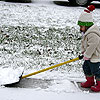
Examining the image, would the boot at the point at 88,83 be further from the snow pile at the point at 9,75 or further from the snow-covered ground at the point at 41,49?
the snow pile at the point at 9,75

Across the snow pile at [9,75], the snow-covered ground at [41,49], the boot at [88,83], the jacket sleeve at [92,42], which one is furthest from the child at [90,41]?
the snow pile at [9,75]

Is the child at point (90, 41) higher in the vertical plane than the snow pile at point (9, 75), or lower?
higher

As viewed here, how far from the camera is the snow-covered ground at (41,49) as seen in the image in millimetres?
2816

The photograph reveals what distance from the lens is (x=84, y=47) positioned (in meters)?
2.79

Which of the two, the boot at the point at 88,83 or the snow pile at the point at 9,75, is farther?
the boot at the point at 88,83

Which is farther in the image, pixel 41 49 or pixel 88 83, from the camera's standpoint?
pixel 41 49

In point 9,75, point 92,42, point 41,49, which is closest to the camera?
point 92,42

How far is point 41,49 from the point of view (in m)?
4.44

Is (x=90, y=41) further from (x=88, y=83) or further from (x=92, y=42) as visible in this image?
(x=88, y=83)

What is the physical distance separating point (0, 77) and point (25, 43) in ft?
5.62

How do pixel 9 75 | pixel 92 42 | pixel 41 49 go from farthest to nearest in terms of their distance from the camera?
pixel 41 49
pixel 9 75
pixel 92 42

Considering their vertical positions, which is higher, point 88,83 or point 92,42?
point 92,42

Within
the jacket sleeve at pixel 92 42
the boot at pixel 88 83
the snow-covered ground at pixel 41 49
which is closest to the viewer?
the jacket sleeve at pixel 92 42

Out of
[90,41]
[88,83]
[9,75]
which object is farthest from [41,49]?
[90,41]
